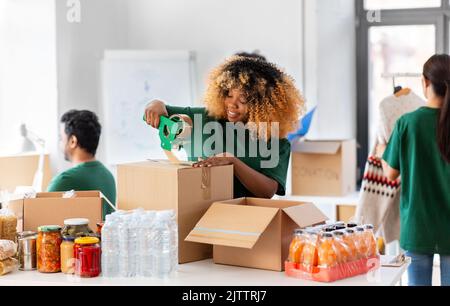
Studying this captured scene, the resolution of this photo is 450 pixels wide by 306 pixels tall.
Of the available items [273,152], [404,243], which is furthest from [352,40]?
[273,152]

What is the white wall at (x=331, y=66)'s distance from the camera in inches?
185

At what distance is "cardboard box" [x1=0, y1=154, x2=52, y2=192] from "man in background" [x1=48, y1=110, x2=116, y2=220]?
66cm

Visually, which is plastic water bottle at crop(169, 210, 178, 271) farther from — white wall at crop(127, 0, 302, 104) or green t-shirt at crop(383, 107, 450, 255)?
white wall at crop(127, 0, 302, 104)

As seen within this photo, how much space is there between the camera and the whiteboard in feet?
15.7

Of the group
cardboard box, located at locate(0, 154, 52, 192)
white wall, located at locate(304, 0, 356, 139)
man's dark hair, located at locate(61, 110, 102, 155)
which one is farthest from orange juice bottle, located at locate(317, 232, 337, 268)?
white wall, located at locate(304, 0, 356, 139)

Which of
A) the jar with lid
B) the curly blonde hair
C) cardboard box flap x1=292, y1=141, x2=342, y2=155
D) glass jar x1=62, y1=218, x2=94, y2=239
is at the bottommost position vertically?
the jar with lid

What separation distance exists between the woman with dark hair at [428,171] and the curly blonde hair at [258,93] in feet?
2.35

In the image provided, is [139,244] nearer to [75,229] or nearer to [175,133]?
[75,229]

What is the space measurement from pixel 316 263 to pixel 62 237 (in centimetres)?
75

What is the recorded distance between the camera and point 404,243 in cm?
334

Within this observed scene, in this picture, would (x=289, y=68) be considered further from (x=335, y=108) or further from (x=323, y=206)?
(x=323, y=206)

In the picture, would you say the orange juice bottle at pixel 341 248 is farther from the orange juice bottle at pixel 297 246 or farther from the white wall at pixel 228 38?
the white wall at pixel 228 38

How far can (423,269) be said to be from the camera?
3.31m

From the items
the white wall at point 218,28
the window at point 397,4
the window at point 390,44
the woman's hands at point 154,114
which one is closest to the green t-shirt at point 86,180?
the woman's hands at point 154,114
